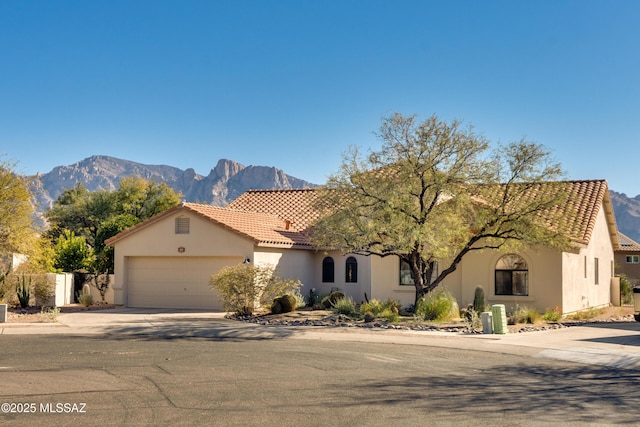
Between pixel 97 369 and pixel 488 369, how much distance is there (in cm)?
791

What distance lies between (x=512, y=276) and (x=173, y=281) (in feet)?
46.9

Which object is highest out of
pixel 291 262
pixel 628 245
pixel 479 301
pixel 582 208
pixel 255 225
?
pixel 582 208

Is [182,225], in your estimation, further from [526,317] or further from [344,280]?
[526,317]

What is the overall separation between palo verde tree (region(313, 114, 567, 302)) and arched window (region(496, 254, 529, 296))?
Result: 9.39ft

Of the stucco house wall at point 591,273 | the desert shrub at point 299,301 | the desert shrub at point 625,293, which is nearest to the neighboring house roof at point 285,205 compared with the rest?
the desert shrub at point 299,301

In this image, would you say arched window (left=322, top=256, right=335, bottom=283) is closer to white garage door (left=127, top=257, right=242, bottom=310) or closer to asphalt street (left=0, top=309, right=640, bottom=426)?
white garage door (left=127, top=257, right=242, bottom=310)

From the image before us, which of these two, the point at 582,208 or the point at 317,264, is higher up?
the point at 582,208

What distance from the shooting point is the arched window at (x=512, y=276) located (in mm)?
28219

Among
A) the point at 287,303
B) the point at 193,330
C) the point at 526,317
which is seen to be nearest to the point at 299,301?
the point at 287,303

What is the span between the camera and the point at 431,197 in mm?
25375

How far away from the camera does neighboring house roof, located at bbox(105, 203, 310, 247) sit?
98.6 feet

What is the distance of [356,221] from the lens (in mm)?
24562

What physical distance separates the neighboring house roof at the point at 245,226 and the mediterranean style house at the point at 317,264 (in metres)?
0.06

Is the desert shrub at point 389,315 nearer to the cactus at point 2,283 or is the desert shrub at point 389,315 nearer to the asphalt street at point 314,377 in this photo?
the asphalt street at point 314,377
